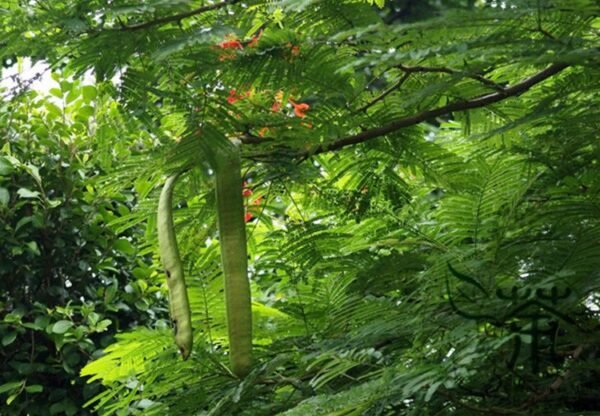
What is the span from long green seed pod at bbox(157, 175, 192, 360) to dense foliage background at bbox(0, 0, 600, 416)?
0.33 ft

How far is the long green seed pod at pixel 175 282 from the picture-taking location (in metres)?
1.64

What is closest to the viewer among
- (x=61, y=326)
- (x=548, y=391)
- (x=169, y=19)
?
(x=548, y=391)

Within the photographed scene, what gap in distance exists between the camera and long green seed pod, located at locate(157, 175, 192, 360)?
1.64 m

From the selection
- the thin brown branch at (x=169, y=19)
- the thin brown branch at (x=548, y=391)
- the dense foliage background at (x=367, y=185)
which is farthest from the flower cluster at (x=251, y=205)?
the thin brown branch at (x=548, y=391)

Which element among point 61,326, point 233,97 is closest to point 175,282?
point 233,97

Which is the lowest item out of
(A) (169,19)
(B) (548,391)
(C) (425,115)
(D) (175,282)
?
(B) (548,391)

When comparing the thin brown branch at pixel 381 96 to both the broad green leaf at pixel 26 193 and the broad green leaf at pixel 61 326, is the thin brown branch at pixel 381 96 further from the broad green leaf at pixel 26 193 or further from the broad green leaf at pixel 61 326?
the broad green leaf at pixel 26 193

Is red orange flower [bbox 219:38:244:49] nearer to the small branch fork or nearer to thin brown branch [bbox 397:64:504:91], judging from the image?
the small branch fork

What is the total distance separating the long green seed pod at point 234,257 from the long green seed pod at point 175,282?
7cm

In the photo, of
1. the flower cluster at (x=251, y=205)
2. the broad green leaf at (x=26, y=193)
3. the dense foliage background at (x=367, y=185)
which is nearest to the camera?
the dense foliage background at (x=367, y=185)

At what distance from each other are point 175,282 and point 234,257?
0.35ft

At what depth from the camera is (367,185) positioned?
2.06m

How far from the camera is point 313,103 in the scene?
1803 millimetres

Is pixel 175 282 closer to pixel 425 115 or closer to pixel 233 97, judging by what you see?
pixel 233 97
